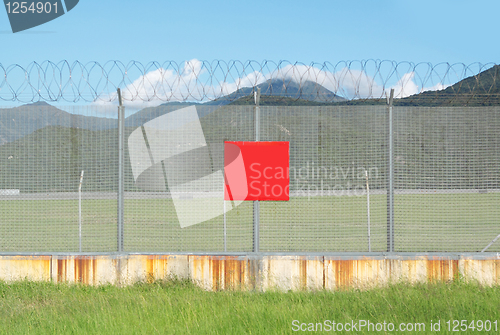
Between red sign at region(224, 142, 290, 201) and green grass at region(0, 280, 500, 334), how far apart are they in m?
1.73

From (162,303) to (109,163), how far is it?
2.84m

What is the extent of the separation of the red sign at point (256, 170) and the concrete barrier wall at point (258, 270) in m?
1.10

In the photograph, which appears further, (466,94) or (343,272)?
(466,94)

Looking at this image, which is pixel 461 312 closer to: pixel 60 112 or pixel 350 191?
pixel 350 191

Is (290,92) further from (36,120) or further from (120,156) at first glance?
(36,120)

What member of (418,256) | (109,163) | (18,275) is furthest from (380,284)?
(18,275)

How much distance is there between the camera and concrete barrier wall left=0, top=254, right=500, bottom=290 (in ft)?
22.0

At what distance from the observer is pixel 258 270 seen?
6734mm

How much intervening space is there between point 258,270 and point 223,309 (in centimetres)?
157

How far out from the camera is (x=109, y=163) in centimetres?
703

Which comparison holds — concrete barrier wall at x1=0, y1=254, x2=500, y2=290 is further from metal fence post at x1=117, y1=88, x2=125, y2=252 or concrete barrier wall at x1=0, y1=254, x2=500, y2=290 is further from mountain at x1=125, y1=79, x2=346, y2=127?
mountain at x1=125, y1=79, x2=346, y2=127

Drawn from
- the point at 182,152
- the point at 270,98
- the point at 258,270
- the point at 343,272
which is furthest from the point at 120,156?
the point at 343,272

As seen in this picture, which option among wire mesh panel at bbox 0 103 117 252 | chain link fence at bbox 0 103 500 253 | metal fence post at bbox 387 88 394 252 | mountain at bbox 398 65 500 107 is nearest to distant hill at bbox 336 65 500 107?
mountain at bbox 398 65 500 107

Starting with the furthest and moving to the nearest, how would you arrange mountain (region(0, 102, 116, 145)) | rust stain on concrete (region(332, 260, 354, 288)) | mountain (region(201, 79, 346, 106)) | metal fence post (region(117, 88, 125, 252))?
mountain (region(0, 102, 116, 145)) < metal fence post (region(117, 88, 125, 252)) < rust stain on concrete (region(332, 260, 354, 288)) < mountain (region(201, 79, 346, 106))
